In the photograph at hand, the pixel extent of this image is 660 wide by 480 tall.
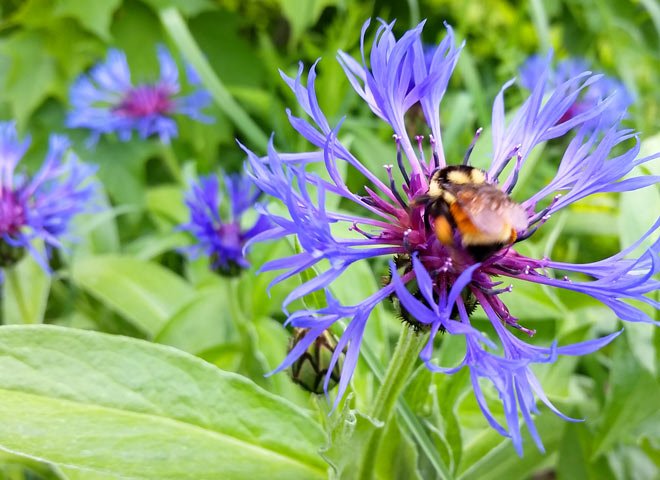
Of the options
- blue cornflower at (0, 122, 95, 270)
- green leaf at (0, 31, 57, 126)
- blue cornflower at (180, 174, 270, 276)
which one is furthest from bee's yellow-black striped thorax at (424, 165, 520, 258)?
green leaf at (0, 31, 57, 126)

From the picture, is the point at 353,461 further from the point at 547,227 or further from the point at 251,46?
the point at 251,46

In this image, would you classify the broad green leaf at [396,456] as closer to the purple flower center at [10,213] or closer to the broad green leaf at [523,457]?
the broad green leaf at [523,457]

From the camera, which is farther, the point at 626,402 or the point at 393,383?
the point at 626,402

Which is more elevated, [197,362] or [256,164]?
[256,164]

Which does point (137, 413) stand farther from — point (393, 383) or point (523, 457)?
point (523, 457)

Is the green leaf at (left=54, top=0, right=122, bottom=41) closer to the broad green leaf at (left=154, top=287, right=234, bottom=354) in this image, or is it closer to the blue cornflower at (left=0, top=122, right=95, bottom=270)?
the blue cornflower at (left=0, top=122, right=95, bottom=270)

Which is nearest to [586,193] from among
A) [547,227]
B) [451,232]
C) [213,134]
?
[451,232]

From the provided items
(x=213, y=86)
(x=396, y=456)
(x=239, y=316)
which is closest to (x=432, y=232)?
(x=396, y=456)
